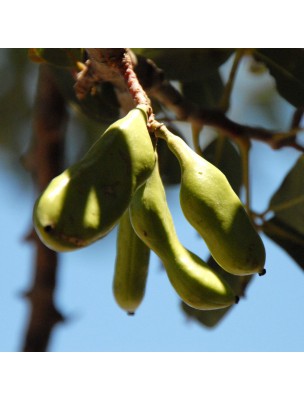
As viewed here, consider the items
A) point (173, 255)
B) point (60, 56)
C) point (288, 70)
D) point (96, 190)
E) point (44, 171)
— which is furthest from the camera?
point (44, 171)

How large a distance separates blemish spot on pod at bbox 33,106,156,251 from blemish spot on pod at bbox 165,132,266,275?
0.07 m

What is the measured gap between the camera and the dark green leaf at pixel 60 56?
4.78 feet

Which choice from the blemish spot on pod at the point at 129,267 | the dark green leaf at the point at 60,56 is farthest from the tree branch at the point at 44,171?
the blemish spot on pod at the point at 129,267

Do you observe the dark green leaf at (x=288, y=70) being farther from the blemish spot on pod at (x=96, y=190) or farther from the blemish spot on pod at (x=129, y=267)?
the blemish spot on pod at (x=96, y=190)

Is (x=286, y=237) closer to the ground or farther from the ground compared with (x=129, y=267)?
closer to the ground

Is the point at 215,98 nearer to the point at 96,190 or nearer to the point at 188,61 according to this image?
the point at 188,61

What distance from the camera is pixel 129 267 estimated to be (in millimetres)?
1180

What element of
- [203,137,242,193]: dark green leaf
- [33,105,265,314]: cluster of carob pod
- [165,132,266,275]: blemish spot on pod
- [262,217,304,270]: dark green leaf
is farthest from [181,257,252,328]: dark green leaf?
[165,132,266,275]: blemish spot on pod

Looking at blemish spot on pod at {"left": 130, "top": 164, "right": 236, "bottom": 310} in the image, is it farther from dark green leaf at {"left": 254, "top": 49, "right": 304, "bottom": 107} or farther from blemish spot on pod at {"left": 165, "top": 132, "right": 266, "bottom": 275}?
dark green leaf at {"left": 254, "top": 49, "right": 304, "bottom": 107}

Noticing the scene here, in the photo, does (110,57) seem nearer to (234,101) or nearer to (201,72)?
(201,72)

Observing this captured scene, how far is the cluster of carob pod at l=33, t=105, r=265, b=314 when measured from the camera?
894 millimetres

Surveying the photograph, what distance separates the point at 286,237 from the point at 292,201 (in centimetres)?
10

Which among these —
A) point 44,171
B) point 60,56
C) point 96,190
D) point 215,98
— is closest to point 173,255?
point 96,190

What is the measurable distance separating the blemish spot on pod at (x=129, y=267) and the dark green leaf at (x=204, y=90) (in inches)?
25.1
